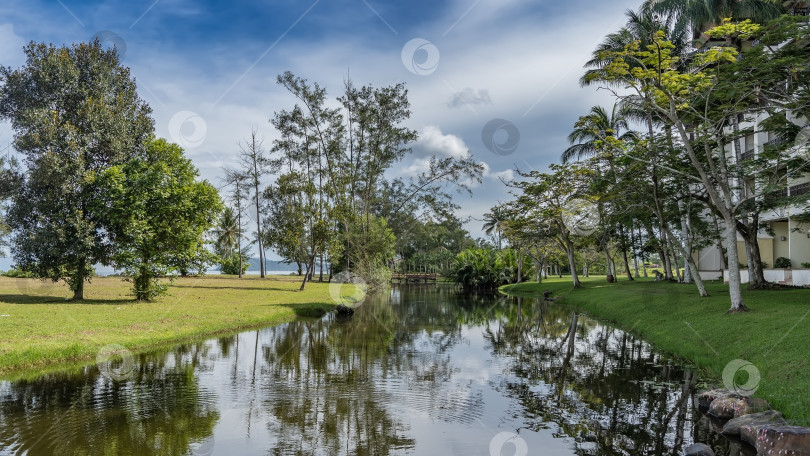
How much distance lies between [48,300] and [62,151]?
7.01 m

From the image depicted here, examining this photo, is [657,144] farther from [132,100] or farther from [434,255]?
[434,255]

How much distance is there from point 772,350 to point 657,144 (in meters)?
11.8

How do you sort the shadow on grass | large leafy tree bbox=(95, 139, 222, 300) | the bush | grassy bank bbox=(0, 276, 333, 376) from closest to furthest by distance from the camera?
grassy bank bbox=(0, 276, 333, 376)
the shadow on grass
large leafy tree bbox=(95, 139, 222, 300)
the bush

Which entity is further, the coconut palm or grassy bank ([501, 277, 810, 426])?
the coconut palm

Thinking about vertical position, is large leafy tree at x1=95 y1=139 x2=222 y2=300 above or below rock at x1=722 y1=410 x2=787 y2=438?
above

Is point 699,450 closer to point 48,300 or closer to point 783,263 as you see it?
point 48,300

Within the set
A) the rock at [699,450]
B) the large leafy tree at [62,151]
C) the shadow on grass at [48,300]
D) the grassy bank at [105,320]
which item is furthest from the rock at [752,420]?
the large leafy tree at [62,151]

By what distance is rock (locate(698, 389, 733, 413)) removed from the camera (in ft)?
32.0

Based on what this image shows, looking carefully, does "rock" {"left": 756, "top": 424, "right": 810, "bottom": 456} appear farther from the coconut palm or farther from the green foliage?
the green foliage

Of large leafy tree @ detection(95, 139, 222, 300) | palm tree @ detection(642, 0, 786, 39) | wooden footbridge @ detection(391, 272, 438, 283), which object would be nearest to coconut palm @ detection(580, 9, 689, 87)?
palm tree @ detection(642, 0, 786, 39)

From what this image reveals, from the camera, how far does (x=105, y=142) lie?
24344mm

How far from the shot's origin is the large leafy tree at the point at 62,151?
2262cm

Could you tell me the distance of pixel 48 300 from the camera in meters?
23.5

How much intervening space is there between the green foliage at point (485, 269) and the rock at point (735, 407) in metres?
49.2
